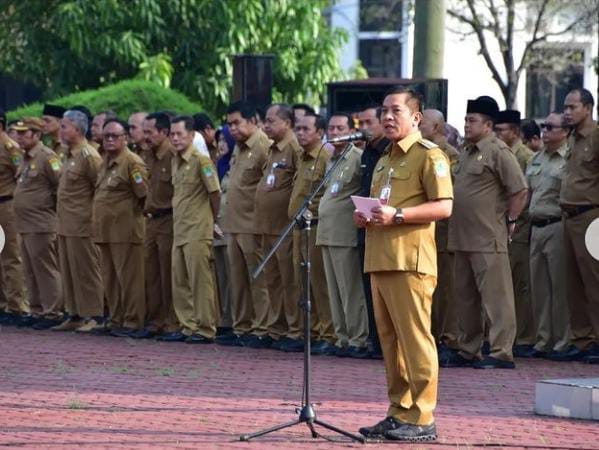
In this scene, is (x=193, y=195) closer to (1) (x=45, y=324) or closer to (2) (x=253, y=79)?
(1) (x=45, y=324)

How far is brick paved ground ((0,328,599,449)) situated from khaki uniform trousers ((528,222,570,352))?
57cm

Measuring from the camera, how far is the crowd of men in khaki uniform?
14438 mm

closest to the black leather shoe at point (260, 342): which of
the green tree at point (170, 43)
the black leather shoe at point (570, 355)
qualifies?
the black leather shoe at point (570, 355)

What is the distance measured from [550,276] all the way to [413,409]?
545 centimetres

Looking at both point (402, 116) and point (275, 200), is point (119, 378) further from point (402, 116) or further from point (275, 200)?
point (402, 116)

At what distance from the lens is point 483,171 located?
14.2 metres

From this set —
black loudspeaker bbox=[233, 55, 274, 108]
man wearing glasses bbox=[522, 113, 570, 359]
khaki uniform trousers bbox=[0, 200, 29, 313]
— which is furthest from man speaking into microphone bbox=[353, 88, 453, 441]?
khaki uniform trousers bbox=[0, 200, 29, 313]

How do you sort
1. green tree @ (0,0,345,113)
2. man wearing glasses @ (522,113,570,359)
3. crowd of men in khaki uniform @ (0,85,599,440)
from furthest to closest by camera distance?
green tree @ (0,0,345,113), man wearing glasses @ (522,113,570,359), crowd of men in khaki uniform @ (0,85,599,440)

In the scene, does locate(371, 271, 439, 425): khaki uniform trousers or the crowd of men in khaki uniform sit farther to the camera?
the crowd of men in khaki uniform

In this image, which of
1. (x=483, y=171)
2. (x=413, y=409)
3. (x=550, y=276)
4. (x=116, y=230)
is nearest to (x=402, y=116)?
(x=413, y=409)

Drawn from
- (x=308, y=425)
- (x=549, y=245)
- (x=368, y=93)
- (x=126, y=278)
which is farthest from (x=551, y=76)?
(x=308, y=425)

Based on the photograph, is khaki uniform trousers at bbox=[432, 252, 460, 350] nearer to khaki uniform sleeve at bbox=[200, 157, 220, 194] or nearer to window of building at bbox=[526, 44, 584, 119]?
khaki uniform sleeve at bbox=[200, 157, 220, 194]

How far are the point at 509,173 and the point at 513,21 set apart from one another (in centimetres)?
1829

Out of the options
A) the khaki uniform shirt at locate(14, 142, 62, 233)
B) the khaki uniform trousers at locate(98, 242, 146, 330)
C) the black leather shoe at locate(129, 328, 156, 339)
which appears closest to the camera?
the black leather shoe at locate(129, 328, 156, 339)
